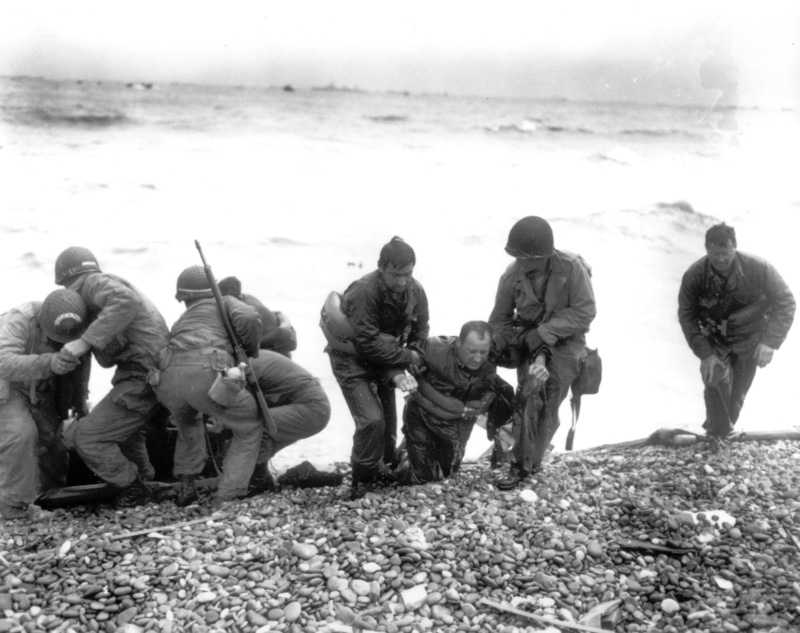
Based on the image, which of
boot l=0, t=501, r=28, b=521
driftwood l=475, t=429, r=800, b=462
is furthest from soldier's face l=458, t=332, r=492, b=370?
boot l=0, t=501, r=28, b=521

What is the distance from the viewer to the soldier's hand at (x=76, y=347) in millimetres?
4617

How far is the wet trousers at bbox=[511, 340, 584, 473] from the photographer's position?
4832 millimetres

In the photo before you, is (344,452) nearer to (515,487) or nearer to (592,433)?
(592,433)

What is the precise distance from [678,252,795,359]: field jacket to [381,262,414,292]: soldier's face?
184 cm

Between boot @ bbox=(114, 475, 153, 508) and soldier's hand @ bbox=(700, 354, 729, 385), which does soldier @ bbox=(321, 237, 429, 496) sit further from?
soldier's hand @ bbox=(700, 354, 729, 385)

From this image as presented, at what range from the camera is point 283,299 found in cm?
1328

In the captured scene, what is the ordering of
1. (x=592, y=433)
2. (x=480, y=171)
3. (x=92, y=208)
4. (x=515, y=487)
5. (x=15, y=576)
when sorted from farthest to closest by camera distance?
(x=480, y=171) → (x=92, y=208) → (x=592, y=433) → (x=515, y=487) → (x=15, y=576)

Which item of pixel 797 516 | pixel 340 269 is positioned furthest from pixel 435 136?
pixel 797 516

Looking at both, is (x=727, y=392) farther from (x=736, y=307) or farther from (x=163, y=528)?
(x=163, y=528)

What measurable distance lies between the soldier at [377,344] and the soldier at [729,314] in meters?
1.77

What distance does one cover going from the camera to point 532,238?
15.0 ft

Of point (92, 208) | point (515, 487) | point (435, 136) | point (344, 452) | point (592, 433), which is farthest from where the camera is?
point (435, 136)

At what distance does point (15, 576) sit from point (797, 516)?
4.00 metres

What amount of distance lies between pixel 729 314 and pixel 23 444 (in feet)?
14.9
